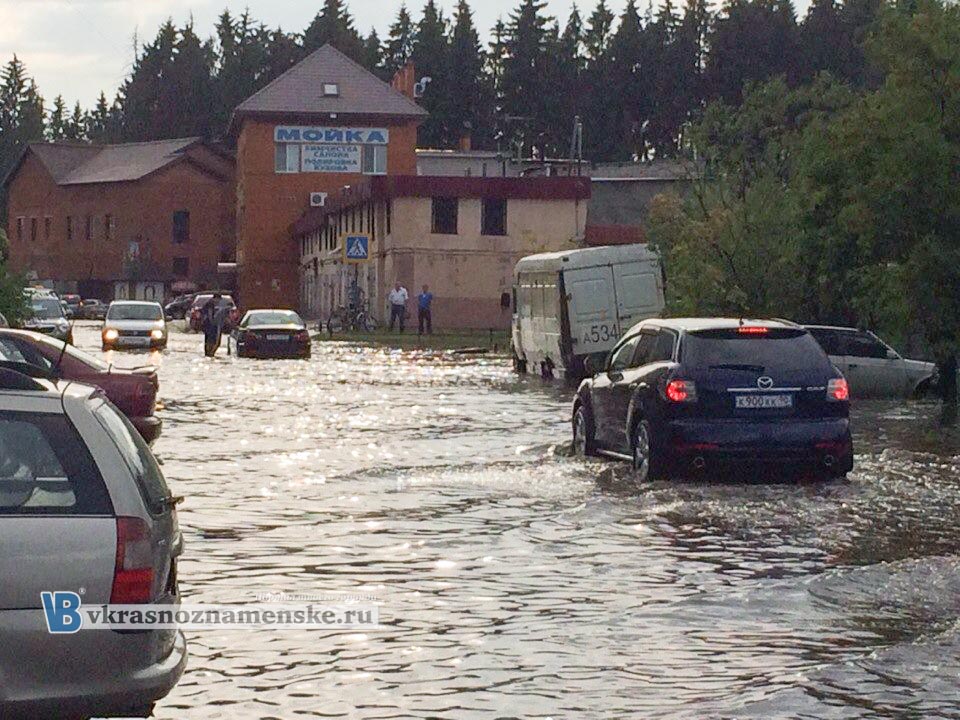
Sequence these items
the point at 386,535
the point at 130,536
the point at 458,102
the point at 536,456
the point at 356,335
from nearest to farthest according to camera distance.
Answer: the point at 130,536, the point at 386,535, the point at 536,456, the point at 356,335, the point at 458,102

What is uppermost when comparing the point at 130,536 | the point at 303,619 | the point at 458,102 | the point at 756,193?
the point at 458,102

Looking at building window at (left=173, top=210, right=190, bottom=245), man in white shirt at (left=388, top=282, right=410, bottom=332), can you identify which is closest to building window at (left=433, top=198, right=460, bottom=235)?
man in white shirt at (left=388, top=282, right=410, bottom=332)

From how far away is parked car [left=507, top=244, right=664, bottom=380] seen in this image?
124 feet

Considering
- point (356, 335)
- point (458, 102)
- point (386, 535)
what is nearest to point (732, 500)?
point (386, 535)

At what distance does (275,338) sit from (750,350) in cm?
3279

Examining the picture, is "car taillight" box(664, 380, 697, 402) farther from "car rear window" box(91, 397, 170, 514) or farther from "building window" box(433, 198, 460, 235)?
"building window" box(433, 198, 460, 235)

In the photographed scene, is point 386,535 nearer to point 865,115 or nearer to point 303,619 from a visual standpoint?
point 303,619

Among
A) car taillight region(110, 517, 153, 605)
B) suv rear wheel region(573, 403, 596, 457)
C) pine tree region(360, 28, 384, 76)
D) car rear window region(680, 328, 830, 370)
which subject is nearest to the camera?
car taillight region(110, 517, 153, 605)

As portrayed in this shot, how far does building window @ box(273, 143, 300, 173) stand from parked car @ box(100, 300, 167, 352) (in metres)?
50.9

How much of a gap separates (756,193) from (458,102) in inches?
4905

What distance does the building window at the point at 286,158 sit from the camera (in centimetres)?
10469

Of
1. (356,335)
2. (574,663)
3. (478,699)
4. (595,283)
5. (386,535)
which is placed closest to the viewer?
(478,699)

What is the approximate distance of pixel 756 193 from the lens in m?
38.9
